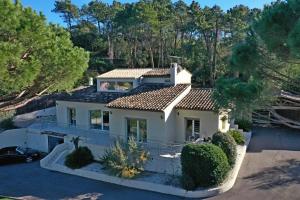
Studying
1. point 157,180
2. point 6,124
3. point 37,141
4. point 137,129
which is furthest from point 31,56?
point 6,124

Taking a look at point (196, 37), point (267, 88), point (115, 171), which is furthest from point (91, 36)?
point (267, 88)

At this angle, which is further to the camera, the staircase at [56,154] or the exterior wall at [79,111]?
the exterior wall at [79,111]

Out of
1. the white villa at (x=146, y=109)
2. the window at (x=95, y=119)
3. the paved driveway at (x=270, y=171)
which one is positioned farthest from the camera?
the window at (x=95, y=119)

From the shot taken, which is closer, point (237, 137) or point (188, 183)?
point (188, 183)

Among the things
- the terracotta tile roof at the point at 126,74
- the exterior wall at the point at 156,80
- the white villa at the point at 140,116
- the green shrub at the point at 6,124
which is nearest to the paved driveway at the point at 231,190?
the white villa at the point at 140,116

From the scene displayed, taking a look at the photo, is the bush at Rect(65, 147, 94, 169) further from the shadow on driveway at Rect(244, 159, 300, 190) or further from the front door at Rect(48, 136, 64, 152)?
the shadow on driveway at Rect(244, 159, 300, 190)

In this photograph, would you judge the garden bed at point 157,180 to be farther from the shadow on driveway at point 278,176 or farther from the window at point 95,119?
the window at point 95,119

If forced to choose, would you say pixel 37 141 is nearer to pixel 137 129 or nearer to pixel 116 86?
pixel 116 86
